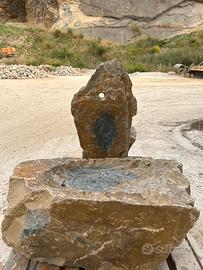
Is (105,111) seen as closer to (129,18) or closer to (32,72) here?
(32,72)

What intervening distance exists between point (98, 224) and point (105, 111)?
5.47 feet

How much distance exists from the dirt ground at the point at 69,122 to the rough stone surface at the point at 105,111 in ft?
3.61

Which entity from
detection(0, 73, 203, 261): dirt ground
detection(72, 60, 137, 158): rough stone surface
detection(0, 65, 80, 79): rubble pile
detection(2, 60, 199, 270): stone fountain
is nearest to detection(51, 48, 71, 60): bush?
detection(0, 65, 80, 79): rubble pile

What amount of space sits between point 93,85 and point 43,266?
1909 millimetres

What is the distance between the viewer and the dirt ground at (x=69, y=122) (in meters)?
7.25

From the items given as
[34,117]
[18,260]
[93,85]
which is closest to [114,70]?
[93,85]

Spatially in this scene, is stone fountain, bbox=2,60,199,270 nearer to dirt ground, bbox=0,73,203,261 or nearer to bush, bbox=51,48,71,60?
dirt ground, bbox=0,73,203,261

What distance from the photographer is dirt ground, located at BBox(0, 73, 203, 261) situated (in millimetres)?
7250

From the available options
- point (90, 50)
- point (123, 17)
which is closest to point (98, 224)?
point (90, 50)

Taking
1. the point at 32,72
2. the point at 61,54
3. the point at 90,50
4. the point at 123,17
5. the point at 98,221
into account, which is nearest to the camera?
the point at 98,221

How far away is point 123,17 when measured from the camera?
118 feet

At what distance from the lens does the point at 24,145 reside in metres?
8.38

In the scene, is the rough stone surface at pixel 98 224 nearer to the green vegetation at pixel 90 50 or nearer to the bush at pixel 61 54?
the green vegetation at pixel 90 50

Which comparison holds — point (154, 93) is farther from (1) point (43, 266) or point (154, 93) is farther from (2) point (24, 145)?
(1) point (43, 266)
